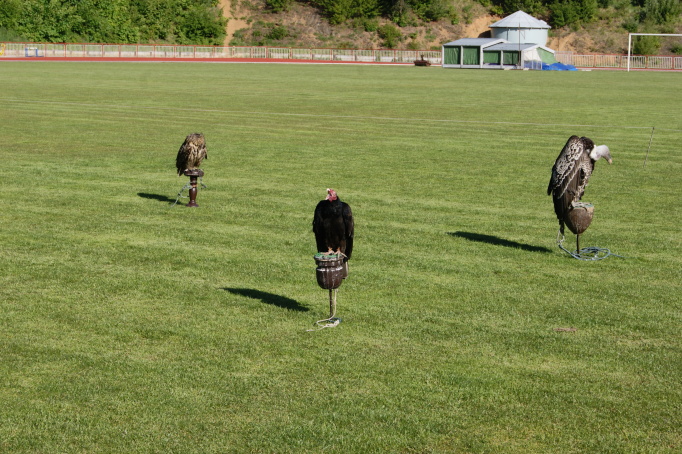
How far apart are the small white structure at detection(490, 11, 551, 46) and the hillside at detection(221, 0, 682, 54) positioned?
85.9ft

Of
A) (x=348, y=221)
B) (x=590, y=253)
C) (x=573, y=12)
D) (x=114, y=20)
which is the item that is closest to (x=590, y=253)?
(x=590, y=253)

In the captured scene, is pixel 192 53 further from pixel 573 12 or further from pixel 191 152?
pixel 191 152

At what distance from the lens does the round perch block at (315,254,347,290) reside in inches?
410

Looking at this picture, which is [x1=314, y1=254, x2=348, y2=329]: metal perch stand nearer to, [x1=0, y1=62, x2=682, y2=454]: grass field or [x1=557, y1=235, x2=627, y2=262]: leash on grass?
[x1=0, y1=62, x2=682, y2=454]: grass field

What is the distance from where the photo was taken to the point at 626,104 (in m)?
46.1

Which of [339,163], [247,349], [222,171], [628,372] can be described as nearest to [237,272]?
[247,349]

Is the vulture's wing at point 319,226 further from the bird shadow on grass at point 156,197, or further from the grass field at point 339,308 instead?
the bird shadow on grass at point 156,197

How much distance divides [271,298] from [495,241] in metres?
4.85

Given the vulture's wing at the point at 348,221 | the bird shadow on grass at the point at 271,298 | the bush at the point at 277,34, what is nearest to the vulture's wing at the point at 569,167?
the bird shadow on grass at the point at 271,298

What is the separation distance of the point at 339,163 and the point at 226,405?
16.0 meters

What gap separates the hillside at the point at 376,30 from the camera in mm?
140750

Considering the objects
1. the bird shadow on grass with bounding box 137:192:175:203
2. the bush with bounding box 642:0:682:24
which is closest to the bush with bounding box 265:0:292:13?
the bush with bounding box 642:0:682:24

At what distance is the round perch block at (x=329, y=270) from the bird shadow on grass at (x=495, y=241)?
17.7 feet

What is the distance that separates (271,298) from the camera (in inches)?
481
